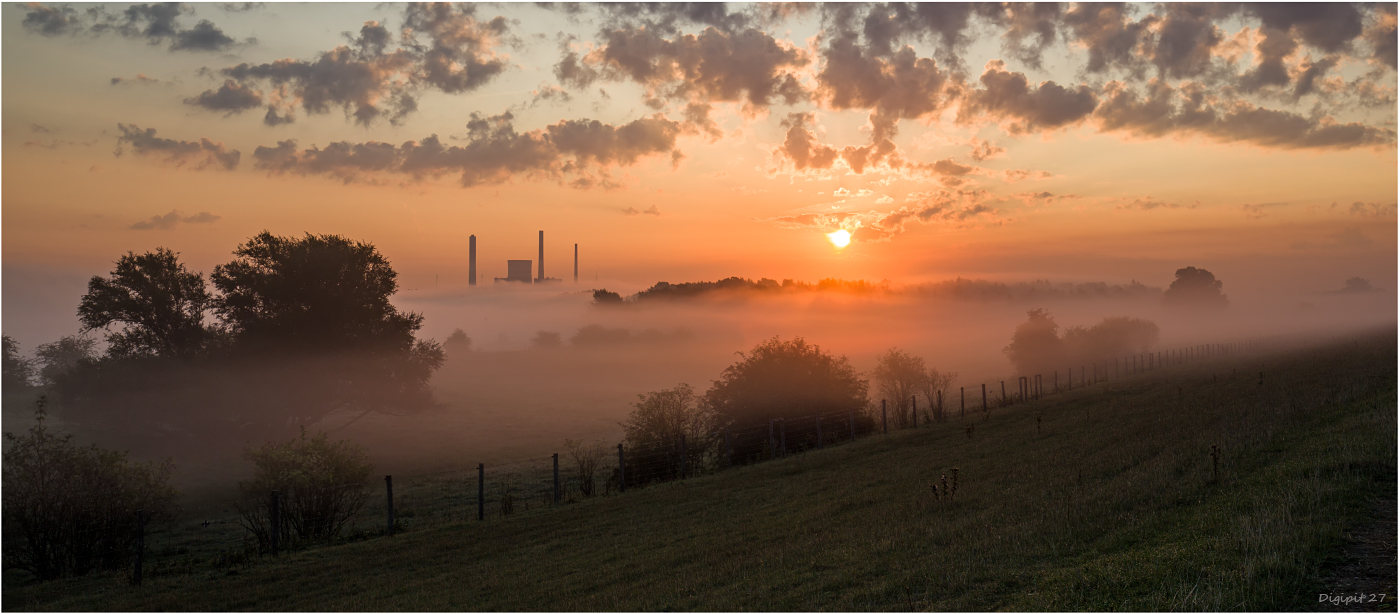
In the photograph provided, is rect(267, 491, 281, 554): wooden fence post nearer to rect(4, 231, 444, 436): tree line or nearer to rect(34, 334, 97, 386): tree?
rect(4, 231, 444, 436): tree line

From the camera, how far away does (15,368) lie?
6175 centimetres

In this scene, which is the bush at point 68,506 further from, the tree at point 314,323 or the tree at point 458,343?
the tree at point 458,343

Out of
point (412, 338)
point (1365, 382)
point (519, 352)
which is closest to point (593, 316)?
point (519, 352)

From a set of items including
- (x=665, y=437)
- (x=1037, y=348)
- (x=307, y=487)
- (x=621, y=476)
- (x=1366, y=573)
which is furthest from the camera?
(x=1037, y=348)

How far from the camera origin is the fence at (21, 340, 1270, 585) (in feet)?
67.2

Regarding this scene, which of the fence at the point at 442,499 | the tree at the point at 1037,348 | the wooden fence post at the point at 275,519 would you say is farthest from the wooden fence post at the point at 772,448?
the tree at the point at 1037,348

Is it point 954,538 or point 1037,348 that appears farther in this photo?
point 1037,348

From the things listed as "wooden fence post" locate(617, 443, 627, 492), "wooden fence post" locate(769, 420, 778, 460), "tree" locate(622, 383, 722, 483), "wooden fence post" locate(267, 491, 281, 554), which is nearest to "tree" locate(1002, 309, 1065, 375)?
"wooden fence post" locate(769, 420, 778, 460)

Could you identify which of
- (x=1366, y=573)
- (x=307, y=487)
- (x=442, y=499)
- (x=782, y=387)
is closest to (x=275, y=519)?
(x=307, y=487)

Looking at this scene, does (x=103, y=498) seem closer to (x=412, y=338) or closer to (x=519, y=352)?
(x=412, y=338)

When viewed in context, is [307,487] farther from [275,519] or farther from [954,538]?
[954,538]

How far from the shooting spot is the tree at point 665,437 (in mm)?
33031

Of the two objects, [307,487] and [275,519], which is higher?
[307,487]

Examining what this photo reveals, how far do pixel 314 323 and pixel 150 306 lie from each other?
9.96 meters
